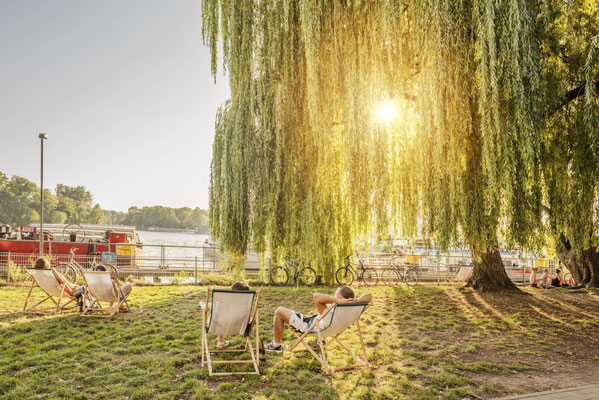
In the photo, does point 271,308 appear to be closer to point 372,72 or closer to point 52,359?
point 52,359

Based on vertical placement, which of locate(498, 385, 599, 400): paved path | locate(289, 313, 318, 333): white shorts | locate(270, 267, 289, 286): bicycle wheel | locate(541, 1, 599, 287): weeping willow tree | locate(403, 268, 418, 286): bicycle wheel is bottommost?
locate(403, 268, 418, 286): bicycle wheel

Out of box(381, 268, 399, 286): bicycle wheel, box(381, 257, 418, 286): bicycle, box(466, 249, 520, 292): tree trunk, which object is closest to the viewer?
box(466, 249, 520, 292): tree trunk

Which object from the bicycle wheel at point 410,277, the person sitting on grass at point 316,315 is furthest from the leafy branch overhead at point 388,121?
the bicycle wheel at point 410,277

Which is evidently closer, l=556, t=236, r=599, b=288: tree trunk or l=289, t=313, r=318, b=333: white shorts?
l=289, t=313, r=318, b=333: white shorts

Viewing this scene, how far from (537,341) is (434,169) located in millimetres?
3042

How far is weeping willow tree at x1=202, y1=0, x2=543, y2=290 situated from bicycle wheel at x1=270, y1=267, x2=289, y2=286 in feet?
7.32

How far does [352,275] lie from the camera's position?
44.7 ft

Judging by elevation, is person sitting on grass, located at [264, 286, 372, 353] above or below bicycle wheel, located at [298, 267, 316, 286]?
above

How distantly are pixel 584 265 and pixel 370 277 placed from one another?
291 inches

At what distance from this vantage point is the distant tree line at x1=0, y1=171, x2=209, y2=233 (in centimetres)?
8119

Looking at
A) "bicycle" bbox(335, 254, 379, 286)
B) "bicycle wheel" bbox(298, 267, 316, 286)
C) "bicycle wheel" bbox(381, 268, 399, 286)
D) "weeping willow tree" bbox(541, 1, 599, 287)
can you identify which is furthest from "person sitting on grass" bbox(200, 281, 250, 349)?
"bicycle wheel" bbox(381, 268, 399, 286)

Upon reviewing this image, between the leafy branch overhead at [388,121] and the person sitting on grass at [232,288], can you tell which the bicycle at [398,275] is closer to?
the leafy branch overhead at [388,121]

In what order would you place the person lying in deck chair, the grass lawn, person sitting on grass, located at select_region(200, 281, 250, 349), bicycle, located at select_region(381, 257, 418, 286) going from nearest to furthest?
1. the grass lawn
2. person sitting on grass, located at select_region(200, 281, 250, 349)
3. the person lying in deck chair
4. bicycle, located at select_region(381, 257, 418, 286)

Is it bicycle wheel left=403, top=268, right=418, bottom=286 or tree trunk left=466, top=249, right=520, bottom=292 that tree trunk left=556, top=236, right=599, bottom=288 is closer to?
tree trunk left=466, top=249, right=520, bottom=292
